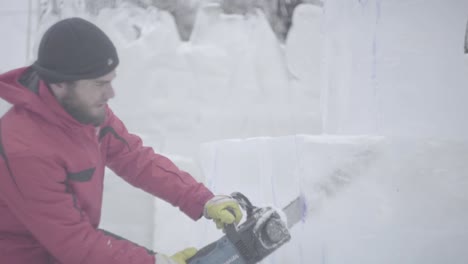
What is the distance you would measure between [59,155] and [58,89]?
0.60 feet

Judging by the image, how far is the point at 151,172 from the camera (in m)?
1.46

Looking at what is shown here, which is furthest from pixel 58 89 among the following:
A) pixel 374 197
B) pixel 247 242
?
pixel 374 197

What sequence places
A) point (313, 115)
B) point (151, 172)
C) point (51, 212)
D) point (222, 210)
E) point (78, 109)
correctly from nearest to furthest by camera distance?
point (51, 212) → point (78, 109) → point (222, 210) → point (151, 172) → point (313, 115)

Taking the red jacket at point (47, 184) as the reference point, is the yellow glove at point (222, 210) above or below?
below

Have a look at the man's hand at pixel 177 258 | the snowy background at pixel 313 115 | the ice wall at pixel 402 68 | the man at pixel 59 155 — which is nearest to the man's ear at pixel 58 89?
the man at pixel 59 155

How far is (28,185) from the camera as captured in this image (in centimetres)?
110

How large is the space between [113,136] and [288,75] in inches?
44.2

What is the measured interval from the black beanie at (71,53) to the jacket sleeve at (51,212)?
229 mm

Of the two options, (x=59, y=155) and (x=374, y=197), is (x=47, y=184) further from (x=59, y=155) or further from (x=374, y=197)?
(x=374, y=197)

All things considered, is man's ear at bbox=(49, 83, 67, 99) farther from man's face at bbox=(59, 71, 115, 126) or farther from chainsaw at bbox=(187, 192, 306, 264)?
chainsaw at bbox=(187, 192, 306, 264)

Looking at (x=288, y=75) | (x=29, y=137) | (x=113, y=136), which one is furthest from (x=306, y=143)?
(x=29, y=137)

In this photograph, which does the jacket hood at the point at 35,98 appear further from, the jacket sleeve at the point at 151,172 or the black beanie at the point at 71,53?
the jacket sleeve at the point at 151,172

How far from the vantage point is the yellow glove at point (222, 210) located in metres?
1.32

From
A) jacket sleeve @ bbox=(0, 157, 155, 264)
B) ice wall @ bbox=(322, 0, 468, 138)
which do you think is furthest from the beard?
ice wall @ bbox=(322, 0, 468, 138)
